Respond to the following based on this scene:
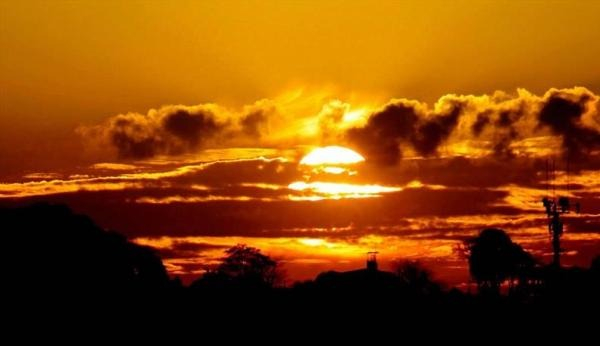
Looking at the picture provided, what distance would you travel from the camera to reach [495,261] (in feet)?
632

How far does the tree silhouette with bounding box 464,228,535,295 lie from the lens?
191062mm

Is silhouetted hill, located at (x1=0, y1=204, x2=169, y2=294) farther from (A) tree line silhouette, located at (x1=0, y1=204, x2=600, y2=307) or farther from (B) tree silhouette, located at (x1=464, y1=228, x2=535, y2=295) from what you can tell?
(B) tree silhouette, located at (x1=464, y1=228, x2=535, y2=295)

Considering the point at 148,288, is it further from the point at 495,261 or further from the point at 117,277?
the point at 495,261

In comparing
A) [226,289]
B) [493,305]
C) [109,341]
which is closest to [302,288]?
[226,289]

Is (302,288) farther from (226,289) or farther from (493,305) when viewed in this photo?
(493,305)

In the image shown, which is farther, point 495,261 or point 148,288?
point 495,261

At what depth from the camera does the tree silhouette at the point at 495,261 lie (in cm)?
19106

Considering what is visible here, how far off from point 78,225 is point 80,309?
72.9 ft

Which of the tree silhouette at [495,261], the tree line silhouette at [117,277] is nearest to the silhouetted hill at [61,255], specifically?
the tree line silhouette at [117,277]

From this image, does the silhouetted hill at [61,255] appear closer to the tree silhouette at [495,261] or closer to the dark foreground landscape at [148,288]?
the dark foreground landscape at [148,288]

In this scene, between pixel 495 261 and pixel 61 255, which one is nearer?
pixel 61 255

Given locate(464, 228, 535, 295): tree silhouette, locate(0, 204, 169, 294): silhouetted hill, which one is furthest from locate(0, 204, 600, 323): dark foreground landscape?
locate(464, 228, 535, 295): tree silhouette

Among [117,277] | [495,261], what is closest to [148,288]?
[117,277]

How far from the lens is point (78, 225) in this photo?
12988 centimetres
